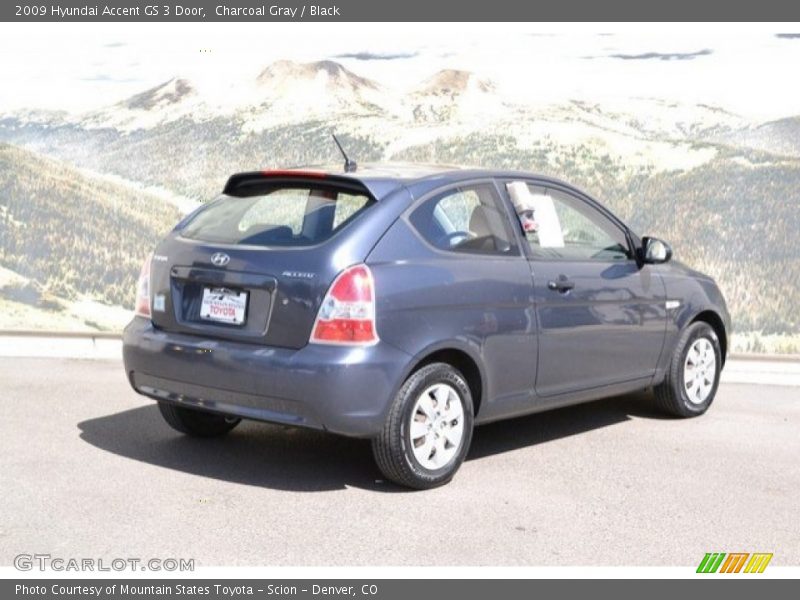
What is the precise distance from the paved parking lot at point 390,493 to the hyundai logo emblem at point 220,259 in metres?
1.13

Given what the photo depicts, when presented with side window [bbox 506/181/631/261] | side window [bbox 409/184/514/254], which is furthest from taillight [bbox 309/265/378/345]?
side window [bbox 506/181/631/261]

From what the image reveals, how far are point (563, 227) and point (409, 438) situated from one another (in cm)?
189

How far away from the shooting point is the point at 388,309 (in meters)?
6.64

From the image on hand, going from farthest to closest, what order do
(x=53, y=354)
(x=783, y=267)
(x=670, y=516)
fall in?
(x=783, y=267)
(x=53, y=354)
(x=670, y=516)

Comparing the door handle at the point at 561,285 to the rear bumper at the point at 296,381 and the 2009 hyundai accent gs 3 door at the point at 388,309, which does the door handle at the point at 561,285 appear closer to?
the 2009 hyundai accent gs 3 door at the point at 388,309

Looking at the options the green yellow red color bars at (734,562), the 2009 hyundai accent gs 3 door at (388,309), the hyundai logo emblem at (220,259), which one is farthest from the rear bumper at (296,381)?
the green yellow red color bars at (734,562)

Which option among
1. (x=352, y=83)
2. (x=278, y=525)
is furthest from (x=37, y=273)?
(x=278, y=525)

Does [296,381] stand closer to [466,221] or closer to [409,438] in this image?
[409,438]

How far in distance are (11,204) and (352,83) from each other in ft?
11.9

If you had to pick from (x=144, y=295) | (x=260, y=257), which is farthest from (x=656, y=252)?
(x=144, y=295)

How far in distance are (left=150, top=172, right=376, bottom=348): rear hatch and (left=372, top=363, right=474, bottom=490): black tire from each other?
1.92ft

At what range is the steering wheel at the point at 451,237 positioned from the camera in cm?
714

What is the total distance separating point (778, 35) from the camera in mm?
13688

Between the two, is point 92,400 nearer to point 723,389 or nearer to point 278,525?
point 278,525
